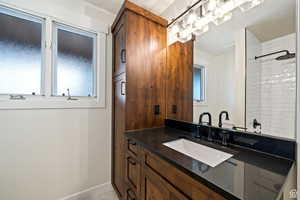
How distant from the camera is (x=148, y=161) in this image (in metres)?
0.92

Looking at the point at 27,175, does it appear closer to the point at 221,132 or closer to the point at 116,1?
the point at 221,132

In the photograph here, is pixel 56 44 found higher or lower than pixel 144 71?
higher

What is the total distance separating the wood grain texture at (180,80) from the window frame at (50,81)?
863 mm

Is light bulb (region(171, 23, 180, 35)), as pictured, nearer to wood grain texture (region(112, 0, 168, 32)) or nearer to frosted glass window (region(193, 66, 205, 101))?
wood grain texture (region(112, 0, 168, 32))

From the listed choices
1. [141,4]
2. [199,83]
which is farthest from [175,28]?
[199,83]

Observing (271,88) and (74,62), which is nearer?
(271,88)

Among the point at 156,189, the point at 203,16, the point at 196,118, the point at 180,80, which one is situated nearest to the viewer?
the point at 156,189

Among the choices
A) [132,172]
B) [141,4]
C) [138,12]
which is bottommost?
[132,172]

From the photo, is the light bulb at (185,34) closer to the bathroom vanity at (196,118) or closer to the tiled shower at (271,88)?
the bathroom vanity at (196,118)

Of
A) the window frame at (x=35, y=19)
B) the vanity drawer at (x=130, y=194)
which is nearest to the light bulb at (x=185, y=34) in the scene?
the window frame at (x=35, y=19)

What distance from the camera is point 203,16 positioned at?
49.5 inches

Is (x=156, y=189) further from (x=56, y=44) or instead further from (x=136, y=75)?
(x=56, y=44)

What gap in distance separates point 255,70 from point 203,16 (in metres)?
0.71

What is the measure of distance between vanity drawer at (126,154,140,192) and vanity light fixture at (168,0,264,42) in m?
1.39
